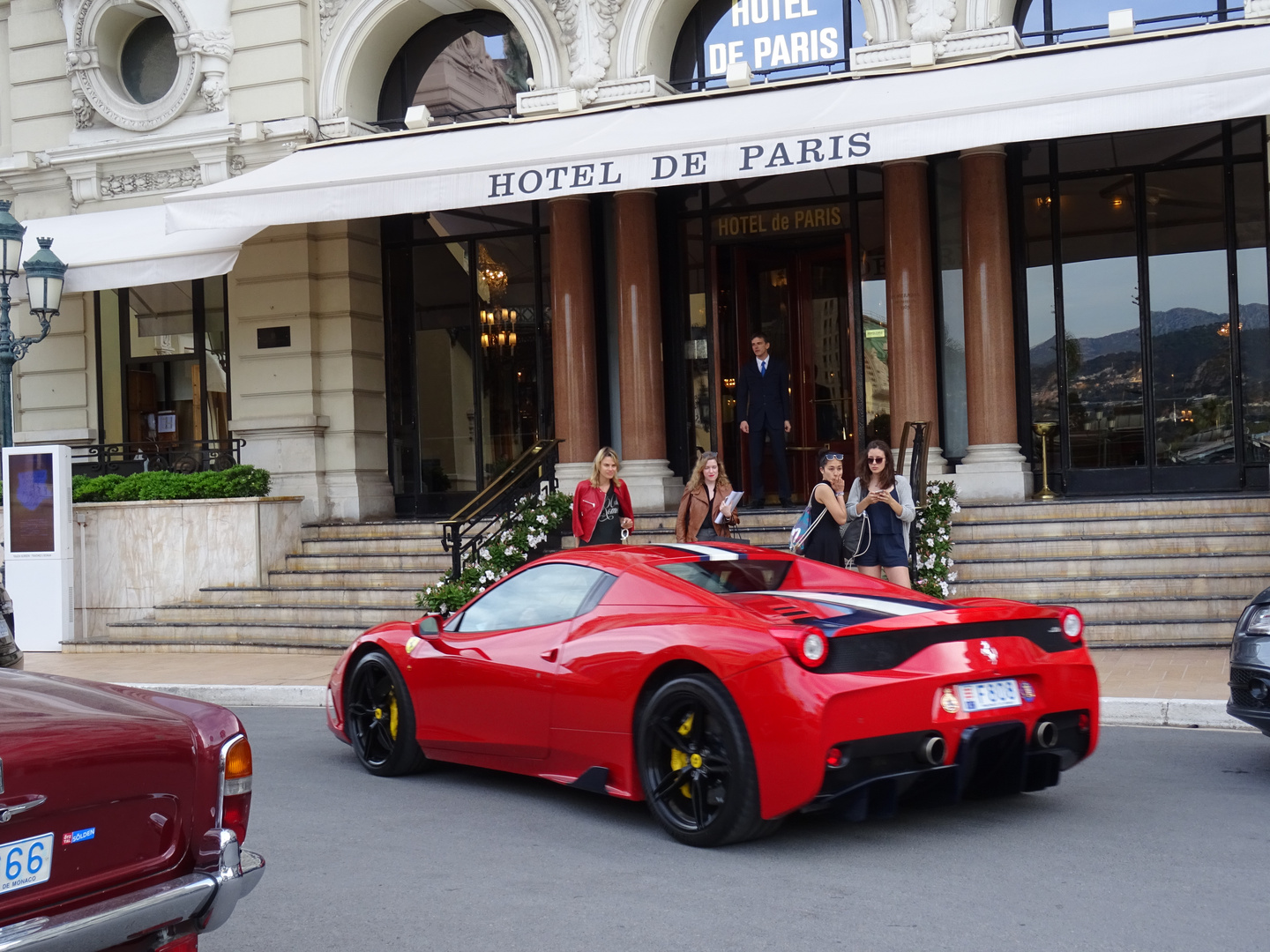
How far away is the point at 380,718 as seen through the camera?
7617mm

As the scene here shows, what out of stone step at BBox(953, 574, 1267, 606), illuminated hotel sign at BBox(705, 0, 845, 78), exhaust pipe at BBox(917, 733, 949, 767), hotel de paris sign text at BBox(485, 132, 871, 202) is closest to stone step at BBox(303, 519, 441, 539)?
hotel de paris sign text at BBox(485, 132, 871, 202)

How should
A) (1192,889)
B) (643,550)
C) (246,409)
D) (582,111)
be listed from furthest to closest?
(246,409)
(582,111)
(643,550)
(1192,889)

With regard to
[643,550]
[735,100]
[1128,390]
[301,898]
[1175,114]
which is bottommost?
[301,898]

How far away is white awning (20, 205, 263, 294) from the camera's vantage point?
15.6m

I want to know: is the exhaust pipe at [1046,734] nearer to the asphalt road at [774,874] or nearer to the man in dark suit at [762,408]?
the asphalt road at [774,874]

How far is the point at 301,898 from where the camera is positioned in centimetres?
525

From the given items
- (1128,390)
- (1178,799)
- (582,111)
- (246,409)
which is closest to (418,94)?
(582,111)

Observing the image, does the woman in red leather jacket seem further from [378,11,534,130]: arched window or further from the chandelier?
[378,11,534,130]: arched window

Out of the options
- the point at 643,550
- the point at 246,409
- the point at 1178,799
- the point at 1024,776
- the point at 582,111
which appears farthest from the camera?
the point at 246,409

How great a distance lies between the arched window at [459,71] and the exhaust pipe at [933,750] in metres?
13.2

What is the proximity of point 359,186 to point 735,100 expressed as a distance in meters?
3.94

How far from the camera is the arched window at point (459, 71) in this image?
678 inches

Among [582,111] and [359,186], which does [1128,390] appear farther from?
[359,186]

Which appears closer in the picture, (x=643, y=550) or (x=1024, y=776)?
(x=1024, y=776)
